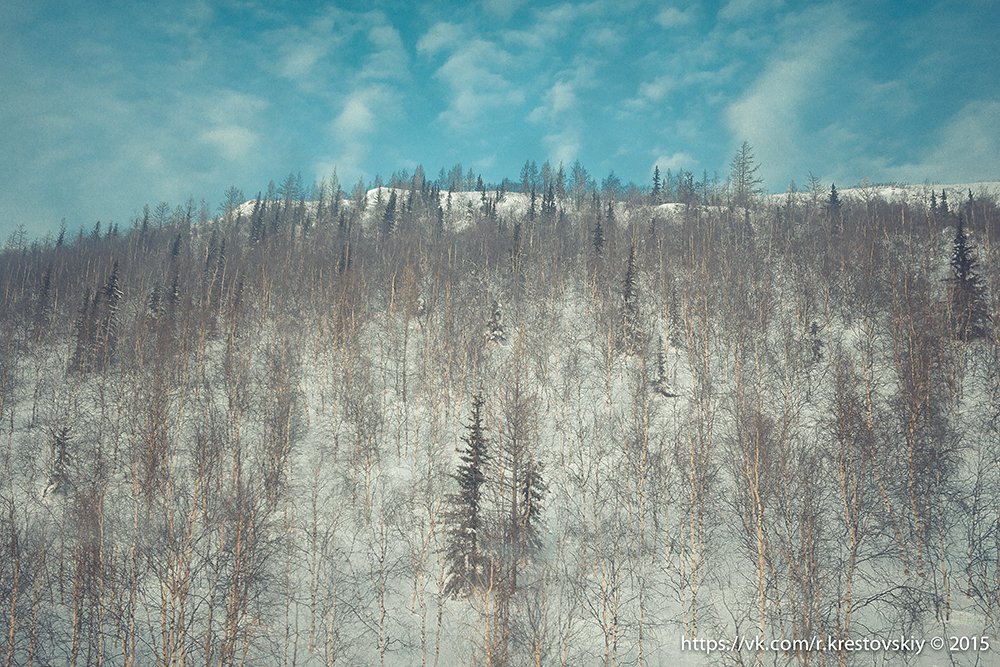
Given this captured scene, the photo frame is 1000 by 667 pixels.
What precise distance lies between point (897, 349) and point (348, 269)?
50719 mm

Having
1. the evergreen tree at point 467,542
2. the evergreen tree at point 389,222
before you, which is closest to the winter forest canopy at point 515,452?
the evergreen tree at point 467,542

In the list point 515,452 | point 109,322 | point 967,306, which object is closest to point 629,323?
point 967,306

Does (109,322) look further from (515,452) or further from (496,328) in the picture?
(515,452)

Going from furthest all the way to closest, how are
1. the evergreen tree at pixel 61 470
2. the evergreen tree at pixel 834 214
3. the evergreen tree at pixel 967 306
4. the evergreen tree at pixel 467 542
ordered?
the evergreen tree at pixel 834 214, the evergreen tree at pixel 967 306, the evergreen tree at pixel 61 470, the evergreen tree at pixel 467 542

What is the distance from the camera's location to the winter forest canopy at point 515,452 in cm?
1558

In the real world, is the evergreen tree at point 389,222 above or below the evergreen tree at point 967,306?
above

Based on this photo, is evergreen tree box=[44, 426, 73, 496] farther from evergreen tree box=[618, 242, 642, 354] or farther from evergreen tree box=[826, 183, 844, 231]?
evergreen tree box=[826, 183, 844, 231]

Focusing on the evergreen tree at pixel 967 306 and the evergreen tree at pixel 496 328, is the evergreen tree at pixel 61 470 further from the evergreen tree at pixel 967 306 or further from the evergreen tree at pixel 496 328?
the evergreen tree at pixel 967 306

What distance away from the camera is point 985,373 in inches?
1017

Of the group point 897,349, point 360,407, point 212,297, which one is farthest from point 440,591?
point 212,297

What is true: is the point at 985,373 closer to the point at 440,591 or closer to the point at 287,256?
the point at 440,591

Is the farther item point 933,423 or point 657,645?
point 933,423

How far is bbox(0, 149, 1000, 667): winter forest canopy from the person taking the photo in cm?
1558

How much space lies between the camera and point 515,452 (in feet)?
63.6
